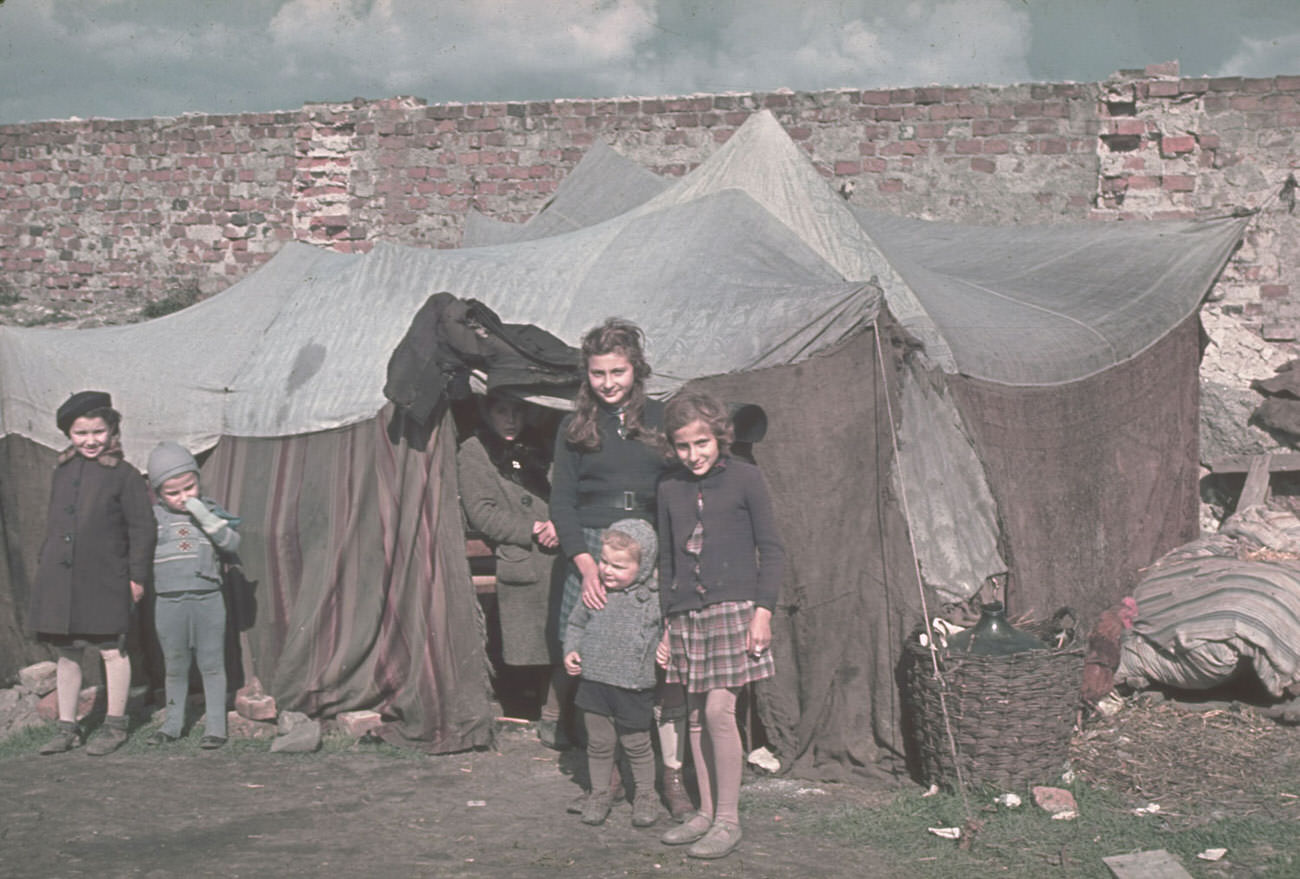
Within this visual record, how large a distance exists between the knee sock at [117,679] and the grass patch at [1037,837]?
304 cm

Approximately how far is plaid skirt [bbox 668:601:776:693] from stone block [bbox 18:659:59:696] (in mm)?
3521

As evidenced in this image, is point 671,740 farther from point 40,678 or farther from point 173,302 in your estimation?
point 173,302

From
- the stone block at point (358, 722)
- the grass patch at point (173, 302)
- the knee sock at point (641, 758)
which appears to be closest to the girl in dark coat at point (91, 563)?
the stone block at point (358, 722)

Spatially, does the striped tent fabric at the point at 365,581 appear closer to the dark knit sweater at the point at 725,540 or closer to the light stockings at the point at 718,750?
the light stockings at the point at 718,750

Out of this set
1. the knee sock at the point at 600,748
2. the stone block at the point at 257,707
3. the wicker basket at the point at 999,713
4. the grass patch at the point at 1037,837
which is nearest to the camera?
the grass patch at the point at 1037,837

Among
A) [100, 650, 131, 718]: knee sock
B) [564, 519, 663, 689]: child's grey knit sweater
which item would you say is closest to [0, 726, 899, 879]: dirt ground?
[100, 650, 131, 718]: knee sock

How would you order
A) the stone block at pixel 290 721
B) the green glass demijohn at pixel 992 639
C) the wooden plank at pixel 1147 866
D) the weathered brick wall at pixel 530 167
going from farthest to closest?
1. the weathered brick wall at pixel 530 167
2. the stone block at pixel 290 721
3. the green glass demijohn at pixel 992 639
4. the wooden plank at pixel 1147 866

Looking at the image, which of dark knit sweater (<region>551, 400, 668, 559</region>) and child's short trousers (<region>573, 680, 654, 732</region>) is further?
dark knit sweater (<region>551, 400, 668, 559</region>)

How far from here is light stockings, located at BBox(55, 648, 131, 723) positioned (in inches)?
220

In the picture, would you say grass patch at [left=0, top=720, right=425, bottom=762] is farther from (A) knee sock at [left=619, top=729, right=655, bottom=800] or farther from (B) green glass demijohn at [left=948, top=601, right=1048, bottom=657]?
(B) green glass demijohn at [left=948, top=601, right=1048, bottom=657]

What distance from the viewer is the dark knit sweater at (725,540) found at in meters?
4.26

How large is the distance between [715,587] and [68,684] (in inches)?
122

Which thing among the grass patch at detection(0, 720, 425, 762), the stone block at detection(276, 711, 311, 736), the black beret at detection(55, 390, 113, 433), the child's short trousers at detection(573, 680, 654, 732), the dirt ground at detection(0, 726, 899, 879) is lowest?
the dirt ground at detection(0, 726, 899, 879)

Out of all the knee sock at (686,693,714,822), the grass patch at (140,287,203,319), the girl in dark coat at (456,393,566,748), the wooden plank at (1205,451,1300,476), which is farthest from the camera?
the grass patch at (140,287,203,319)
